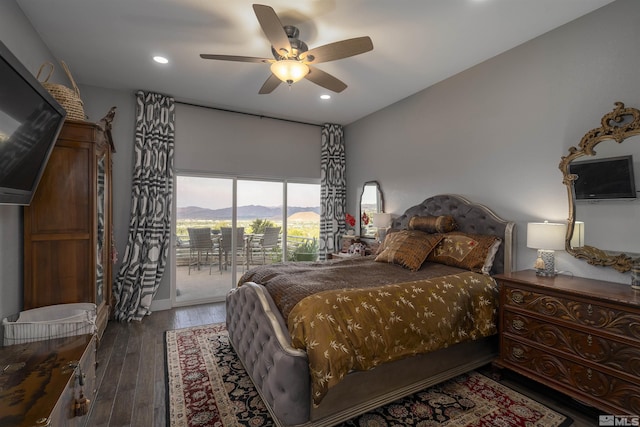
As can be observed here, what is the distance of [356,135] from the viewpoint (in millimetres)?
5074

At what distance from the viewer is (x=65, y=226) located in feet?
7.50

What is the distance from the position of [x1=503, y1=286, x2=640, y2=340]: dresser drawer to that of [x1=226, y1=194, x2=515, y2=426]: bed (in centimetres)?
24

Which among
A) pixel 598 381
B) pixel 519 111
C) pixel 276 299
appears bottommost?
pixel 598 381

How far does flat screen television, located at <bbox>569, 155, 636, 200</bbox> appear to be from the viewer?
2.12 metres

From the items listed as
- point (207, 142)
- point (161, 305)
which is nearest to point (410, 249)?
point (207, 142)

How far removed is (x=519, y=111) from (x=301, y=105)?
2679 millimetres

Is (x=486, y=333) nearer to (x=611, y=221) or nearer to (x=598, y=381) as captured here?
(x=598, y=381)

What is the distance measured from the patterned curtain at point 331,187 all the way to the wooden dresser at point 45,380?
370 centimetres

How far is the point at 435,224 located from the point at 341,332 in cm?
201

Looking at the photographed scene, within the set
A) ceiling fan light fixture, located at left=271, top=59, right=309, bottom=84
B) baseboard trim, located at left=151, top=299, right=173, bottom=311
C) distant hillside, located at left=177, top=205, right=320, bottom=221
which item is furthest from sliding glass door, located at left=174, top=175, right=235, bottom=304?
ceiling fan light fixture, located at left=271, top=59, right=309, bottom=84

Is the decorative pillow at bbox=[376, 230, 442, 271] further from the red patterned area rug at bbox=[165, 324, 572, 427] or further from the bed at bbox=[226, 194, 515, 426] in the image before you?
the red patterned area rug at bbox=[165, 324, 572, 427]

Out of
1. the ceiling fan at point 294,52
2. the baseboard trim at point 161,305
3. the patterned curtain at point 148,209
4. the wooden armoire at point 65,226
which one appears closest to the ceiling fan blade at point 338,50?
the ceiling fan at point 294,52

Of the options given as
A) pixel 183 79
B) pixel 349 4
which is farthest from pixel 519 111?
pixel 183 79

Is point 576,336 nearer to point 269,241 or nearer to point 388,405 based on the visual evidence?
point 388,405
